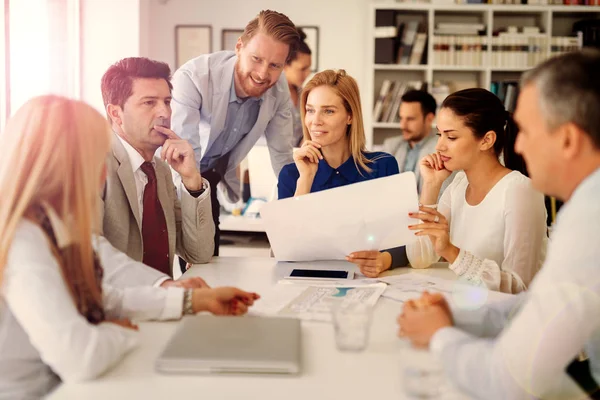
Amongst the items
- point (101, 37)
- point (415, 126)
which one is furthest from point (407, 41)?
point (101, 37)

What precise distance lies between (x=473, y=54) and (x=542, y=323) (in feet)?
14.1

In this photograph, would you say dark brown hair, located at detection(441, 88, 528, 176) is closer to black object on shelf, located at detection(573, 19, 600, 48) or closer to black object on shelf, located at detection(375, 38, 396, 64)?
black object on shelf, located at detection(375, 38, 396, 64)

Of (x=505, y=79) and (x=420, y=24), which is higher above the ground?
(x=420, y=24)

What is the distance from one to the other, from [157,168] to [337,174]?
0.68 meters

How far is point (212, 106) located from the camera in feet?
8.95

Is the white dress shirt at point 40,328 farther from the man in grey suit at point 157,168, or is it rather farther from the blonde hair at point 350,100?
the blonde hair at point 350,100

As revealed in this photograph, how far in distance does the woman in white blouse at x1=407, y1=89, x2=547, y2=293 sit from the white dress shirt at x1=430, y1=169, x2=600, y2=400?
0.70 m

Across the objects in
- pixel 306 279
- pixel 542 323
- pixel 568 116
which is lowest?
pixel 306 279

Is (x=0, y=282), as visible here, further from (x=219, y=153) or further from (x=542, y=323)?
(x=219, y=153)

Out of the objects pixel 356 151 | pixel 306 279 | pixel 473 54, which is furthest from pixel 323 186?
pixel 473 54

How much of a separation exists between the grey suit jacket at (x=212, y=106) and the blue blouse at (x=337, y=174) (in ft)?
1.51

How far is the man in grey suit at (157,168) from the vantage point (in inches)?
72.9

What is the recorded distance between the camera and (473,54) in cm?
481

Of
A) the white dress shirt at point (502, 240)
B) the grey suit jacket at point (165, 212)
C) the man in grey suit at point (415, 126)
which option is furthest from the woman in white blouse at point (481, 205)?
the man in grey suit at point (415, 126)
